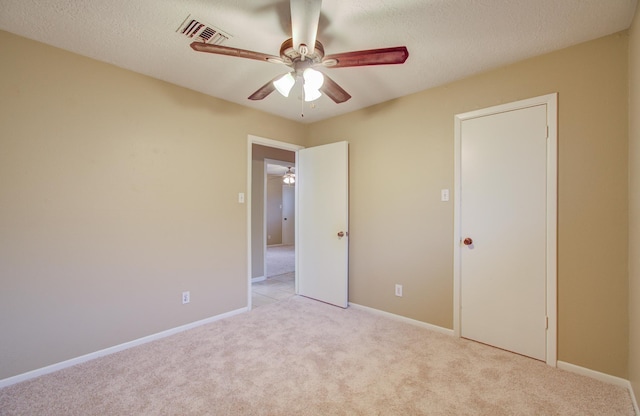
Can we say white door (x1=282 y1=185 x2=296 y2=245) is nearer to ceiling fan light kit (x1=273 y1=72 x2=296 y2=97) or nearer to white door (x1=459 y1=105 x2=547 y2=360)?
white door (x1=459 y1=105 x2=547 y2=360)

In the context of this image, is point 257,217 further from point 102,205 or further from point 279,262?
point 102,205

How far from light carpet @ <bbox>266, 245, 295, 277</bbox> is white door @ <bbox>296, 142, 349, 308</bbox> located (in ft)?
5.47

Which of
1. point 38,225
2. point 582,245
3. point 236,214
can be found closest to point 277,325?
point 236,214

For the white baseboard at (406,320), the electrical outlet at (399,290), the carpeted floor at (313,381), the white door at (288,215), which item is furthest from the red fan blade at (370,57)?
the white door at (288,215)

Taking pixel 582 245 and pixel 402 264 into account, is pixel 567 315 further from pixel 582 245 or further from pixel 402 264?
pixel 402 264

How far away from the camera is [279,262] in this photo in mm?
6379

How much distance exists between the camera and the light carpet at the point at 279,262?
549 cm

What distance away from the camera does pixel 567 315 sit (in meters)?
2.07

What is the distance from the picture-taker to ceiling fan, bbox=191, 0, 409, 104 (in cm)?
142

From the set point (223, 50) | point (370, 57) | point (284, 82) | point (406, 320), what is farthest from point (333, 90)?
point (406, 320)

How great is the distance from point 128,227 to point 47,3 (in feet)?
5.13

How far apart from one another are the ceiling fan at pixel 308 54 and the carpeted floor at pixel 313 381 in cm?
199

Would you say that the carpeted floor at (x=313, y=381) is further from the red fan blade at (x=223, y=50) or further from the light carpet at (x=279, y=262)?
the light carpet at (x=279, y=262)

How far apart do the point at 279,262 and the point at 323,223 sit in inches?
123
